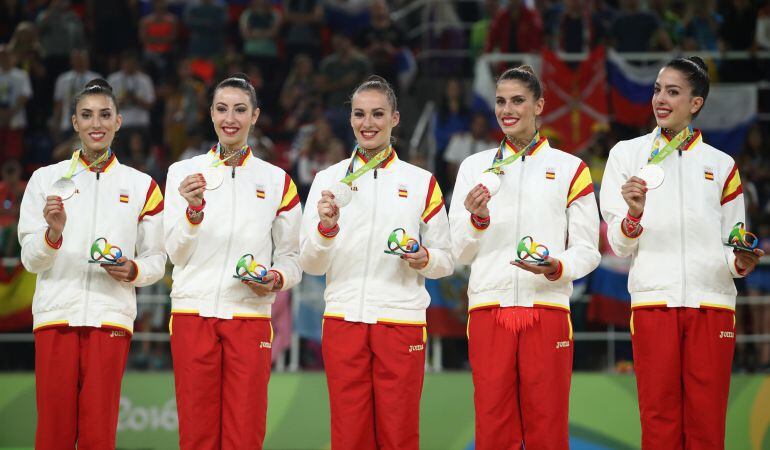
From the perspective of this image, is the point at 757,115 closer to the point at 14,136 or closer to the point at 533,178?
the point at 533,178

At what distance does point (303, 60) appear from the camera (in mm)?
12969

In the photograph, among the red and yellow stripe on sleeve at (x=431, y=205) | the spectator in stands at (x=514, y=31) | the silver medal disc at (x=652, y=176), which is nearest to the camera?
the silver medal disc at (x=652, y=176)

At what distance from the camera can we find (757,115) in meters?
12.1

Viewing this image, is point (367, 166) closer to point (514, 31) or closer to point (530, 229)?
point (530, 229)

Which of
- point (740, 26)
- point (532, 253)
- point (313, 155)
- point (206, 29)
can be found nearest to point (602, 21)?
point (740, 26)

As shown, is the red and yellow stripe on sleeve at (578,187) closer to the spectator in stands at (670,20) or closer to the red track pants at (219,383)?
the red track pants at (219,383)

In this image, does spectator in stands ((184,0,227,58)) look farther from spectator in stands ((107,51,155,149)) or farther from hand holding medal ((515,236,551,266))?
hand holding medal ((515,236,551,266))

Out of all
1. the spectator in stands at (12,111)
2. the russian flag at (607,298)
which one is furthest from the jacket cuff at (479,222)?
the spectator in stands at (12,111)

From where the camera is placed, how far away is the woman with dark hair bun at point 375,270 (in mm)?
5438

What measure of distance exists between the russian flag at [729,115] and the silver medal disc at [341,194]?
736 centimetres

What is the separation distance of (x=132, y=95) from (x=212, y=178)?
7.37 meters

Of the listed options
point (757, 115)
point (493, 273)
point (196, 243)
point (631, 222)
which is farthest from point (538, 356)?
point (757, 115)

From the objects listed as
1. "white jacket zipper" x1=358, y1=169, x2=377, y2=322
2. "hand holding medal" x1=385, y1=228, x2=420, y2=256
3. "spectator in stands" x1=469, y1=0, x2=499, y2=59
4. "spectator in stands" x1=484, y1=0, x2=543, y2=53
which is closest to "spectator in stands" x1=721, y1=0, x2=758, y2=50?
"spectator in stands" x1=484, y1=0, x2=543, y2=53

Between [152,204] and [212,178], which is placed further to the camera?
[152,204]
